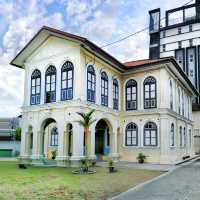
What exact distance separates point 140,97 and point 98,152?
6461 millimetres

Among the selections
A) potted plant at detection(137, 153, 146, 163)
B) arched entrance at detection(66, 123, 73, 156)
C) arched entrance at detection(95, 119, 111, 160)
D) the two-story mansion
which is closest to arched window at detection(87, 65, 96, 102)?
the two-story mansion

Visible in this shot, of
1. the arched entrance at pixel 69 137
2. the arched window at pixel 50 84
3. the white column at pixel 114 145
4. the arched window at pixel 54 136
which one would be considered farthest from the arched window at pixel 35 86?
the arched window at pixel 54 136

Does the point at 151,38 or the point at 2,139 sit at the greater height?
the point at 151,38

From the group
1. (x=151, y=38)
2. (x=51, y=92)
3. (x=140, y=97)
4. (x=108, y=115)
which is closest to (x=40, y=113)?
(x=51, y=92)

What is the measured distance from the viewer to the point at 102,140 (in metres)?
26.4

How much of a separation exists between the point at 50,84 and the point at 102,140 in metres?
7.54

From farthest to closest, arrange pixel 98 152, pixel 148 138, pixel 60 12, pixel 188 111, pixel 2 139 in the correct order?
pixel 2 139 → pixel 188 111 → pixel 98 152 → pixel 148 138 → pixel 60 12

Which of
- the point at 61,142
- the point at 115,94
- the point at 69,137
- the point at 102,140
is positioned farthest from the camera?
the point at 102,140

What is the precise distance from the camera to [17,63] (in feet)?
84.6

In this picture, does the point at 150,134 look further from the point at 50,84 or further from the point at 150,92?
the point at 50,84

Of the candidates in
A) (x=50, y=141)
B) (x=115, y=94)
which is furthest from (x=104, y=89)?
(x=50, y=141)

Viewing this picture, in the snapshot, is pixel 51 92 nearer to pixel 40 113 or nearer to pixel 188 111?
pixel 40 113

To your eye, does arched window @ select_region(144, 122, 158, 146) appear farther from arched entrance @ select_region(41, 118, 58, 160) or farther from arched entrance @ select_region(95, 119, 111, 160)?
arched entrance @ select_region(41, 118, 58, 160)

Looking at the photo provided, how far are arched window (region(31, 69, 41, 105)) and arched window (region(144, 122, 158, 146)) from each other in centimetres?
947
